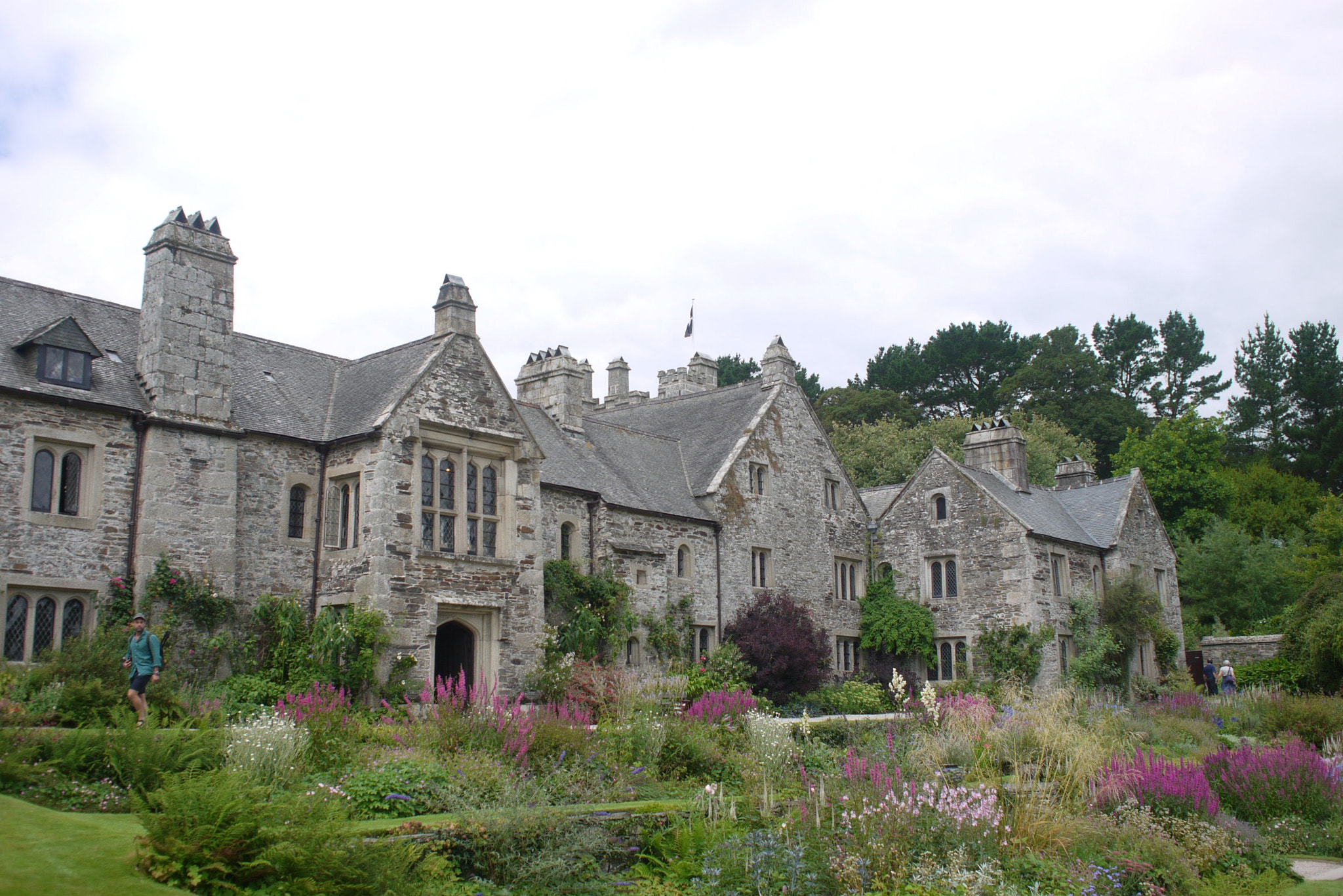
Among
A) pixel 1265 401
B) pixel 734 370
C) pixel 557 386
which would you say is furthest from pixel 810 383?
pixel 557 386

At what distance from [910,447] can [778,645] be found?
27.8 m

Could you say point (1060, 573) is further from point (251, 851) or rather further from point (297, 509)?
point (251, 851)

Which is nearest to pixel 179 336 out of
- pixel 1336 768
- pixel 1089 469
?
pixel 1336 768

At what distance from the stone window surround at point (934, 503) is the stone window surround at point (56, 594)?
24.3 m

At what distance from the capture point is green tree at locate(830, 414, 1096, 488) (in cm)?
5375

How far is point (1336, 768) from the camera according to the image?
15781 millimetres

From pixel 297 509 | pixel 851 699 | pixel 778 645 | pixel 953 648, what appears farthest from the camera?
pixel 953 648

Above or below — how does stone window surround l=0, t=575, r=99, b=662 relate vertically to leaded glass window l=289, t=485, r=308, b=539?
below

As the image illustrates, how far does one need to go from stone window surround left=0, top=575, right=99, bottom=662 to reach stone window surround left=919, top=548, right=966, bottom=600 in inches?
943

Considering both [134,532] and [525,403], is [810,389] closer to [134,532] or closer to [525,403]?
[525,403]

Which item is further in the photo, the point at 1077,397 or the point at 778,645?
the point at 1077,397

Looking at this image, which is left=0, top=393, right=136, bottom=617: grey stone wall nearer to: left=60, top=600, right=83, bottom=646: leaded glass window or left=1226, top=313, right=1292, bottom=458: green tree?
left=60, top=600, right=83, bottom=646: leaded glass window

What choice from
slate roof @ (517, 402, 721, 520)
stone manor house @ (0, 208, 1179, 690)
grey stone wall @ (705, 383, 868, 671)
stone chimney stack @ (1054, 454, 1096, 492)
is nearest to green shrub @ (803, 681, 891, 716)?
grey stone wall @ (705, 383, 868, 671)

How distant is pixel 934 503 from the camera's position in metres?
35.6
